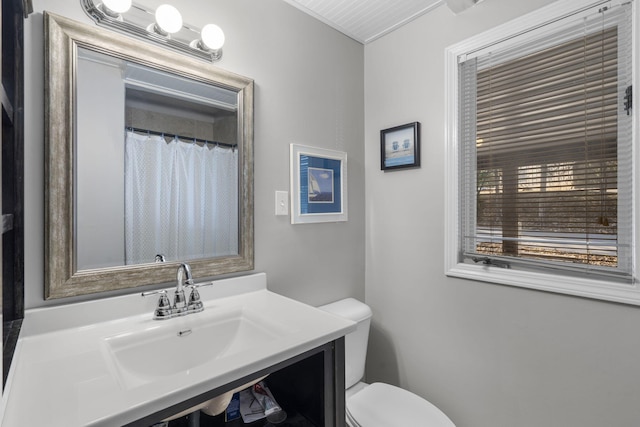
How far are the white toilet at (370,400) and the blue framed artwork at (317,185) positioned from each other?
1.61ft

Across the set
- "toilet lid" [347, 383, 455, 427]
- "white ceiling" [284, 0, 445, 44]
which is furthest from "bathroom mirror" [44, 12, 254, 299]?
"toilet lid" [347, 383, 455, 427]

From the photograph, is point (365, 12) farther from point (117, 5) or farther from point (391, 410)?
point (391, 410)

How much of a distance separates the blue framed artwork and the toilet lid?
34.1 inches

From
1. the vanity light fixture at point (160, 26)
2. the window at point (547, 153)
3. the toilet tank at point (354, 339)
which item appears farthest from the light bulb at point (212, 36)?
the toilet tank at point (354, 339)

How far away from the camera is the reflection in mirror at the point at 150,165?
1.01m

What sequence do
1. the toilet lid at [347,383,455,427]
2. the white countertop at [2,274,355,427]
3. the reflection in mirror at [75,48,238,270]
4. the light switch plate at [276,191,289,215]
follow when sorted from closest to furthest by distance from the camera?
the white countertop at [2,274,355,427] → the reflection in mirror at [75,48,238,270] → the toilet lid at [347,383,455,427] → the light switch plate at [276,191,289,215]

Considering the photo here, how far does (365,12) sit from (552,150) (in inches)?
43.6

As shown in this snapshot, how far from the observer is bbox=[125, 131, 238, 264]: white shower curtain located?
1104 millimetres

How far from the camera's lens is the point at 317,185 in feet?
5.36

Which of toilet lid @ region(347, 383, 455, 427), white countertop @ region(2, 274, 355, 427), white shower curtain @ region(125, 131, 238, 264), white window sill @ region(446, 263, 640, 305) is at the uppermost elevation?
white shower curtain @ region(125, 131, 238, 264)

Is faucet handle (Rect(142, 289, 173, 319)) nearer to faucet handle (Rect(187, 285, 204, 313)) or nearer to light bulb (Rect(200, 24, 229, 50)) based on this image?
faucet handle (Rect(187, 285, 204, 313))

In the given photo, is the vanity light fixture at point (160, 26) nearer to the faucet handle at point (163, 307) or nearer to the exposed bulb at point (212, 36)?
the exposed bulb at point (212, 36)

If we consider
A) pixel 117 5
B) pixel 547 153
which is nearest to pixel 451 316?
pixel 547 153

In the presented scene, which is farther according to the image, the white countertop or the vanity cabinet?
the vanity cabinet
